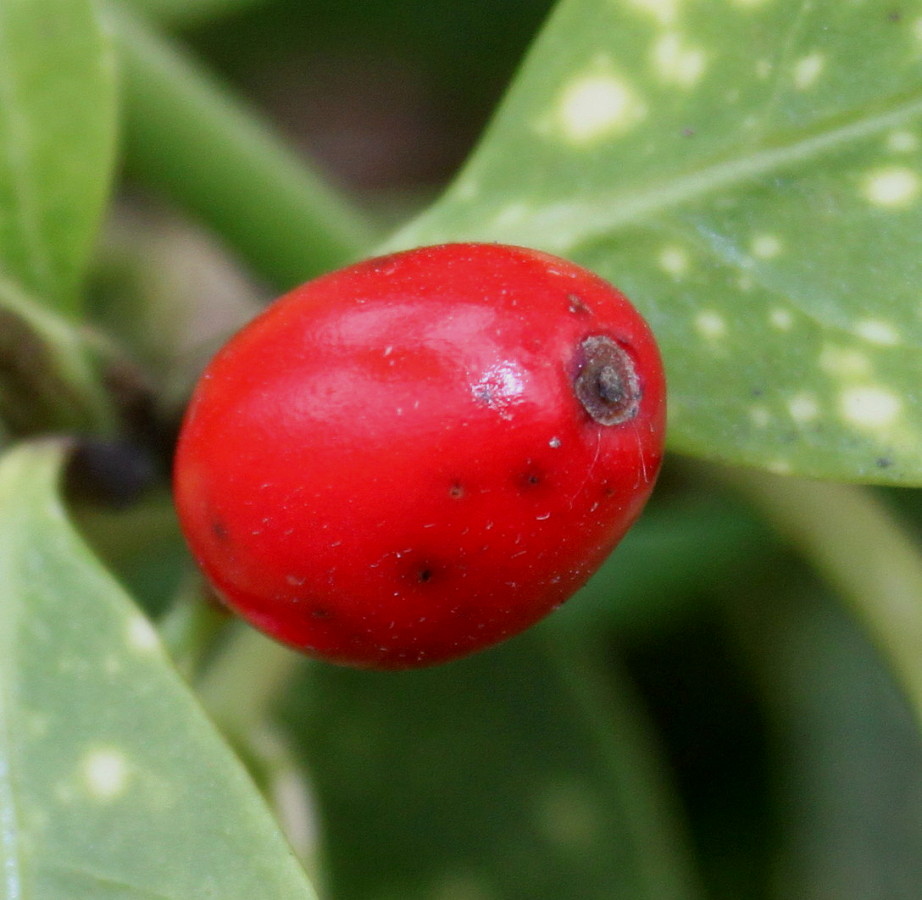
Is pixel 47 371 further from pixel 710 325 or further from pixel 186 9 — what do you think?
pixel 186 9

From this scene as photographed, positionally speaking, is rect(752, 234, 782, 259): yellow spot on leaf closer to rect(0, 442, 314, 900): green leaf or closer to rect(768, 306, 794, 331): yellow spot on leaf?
rect(768, 306, 794, 331): yellow spot on leaf

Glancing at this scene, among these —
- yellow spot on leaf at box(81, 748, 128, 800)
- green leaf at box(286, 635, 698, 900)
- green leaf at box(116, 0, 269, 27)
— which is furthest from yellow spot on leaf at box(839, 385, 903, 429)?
green leaf at box(116, 0, 269, 27)

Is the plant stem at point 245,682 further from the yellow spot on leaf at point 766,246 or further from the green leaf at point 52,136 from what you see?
the yellow spot on leaf at point 766,246

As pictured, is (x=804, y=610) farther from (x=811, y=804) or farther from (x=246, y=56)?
(x=246, y=56)

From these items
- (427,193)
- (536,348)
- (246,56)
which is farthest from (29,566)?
(246,56)

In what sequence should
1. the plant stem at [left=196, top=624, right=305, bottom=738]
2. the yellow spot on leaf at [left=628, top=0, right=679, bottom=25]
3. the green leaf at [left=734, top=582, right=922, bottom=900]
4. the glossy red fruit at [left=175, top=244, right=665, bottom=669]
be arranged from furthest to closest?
the green leaf at [left=734, top=582, right=922, bottom=900] < the plant stem at [left=196, top=624, right=305, bottom=738] < the yellow spot on leaf at [left=628, top=0, right=679, bottom=25] < the glossy red fruit at [left=175, top=244, right=665, bottom=669]
